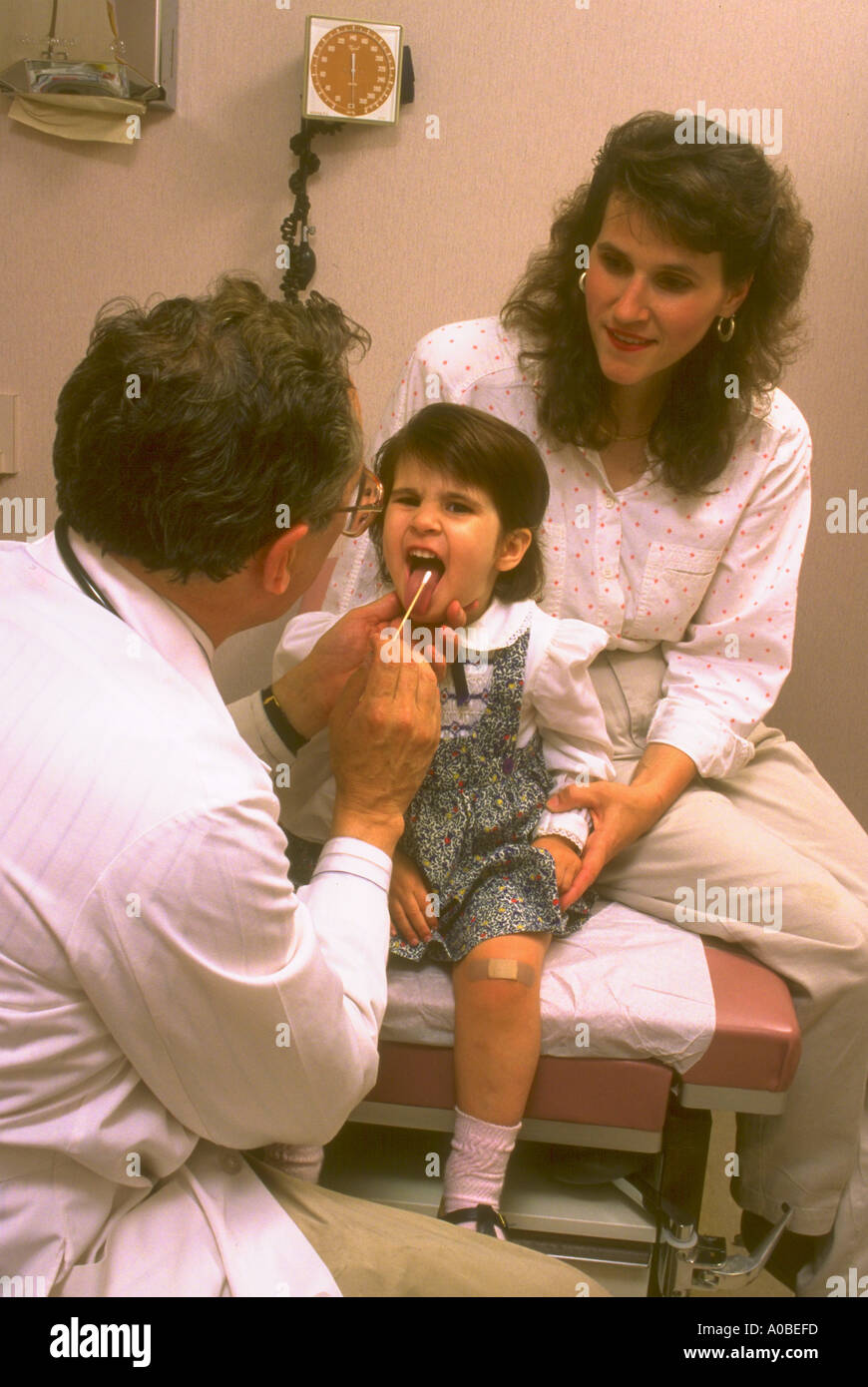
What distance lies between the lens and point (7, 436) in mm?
1980

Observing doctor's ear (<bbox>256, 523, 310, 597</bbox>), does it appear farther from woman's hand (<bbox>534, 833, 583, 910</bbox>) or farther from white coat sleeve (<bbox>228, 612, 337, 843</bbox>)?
woman's hand (<bbox>534, 833, 583, 910</bbox>)

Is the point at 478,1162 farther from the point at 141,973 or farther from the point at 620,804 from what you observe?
the point at 141,973

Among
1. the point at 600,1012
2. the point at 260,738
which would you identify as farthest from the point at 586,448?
the point at 600,1012

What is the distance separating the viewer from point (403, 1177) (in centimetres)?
125

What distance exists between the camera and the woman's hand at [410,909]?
122 cm

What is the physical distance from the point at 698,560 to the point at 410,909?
63 cm

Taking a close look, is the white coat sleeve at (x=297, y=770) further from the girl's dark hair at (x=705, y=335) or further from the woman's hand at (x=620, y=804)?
the girl's dark hair at (x=705, y=335)

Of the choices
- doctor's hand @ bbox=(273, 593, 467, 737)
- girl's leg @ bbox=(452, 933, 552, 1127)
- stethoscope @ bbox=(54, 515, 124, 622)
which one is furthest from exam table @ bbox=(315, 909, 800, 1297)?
stethoscope @ bbox=(54, 515, 124, 622)

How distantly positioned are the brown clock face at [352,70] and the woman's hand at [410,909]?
4.09ft

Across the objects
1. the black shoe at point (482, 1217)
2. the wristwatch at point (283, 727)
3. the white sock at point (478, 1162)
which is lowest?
the black shoe at point (482, 1217)

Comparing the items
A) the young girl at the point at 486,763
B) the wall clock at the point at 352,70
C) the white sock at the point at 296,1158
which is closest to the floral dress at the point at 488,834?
the young girl at the point at 486,763

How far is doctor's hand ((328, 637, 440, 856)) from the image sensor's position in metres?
1.05

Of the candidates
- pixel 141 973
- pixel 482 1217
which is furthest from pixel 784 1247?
pixel 141 973
